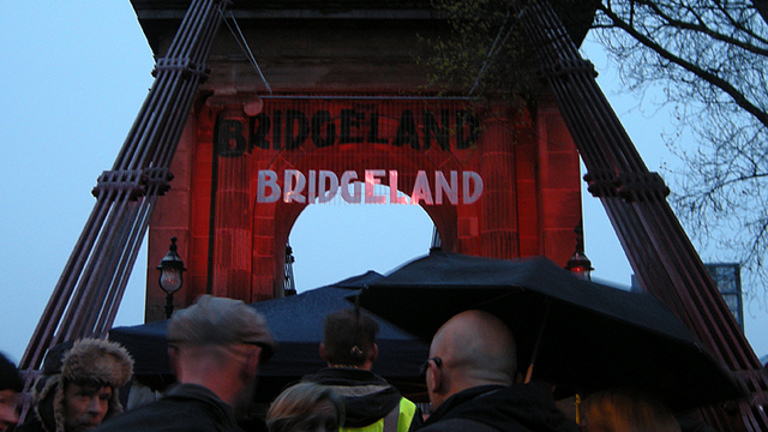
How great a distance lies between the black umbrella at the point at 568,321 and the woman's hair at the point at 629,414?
0.07 m

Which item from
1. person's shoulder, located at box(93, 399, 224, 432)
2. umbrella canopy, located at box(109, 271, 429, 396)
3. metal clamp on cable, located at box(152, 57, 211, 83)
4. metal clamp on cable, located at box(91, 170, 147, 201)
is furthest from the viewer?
metal clamp on cable, located at box(152, 57, 211, 83)

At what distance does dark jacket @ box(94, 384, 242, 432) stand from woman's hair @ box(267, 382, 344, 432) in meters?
0.98

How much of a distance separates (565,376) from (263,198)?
1374cm

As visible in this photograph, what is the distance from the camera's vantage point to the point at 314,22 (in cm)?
1775

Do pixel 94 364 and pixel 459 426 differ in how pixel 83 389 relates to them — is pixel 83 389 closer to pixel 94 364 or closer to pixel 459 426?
pixel 94 364

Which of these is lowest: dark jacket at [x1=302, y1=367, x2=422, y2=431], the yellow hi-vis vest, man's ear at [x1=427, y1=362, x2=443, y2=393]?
the yellow hi-vis vest

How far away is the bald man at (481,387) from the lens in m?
2.33

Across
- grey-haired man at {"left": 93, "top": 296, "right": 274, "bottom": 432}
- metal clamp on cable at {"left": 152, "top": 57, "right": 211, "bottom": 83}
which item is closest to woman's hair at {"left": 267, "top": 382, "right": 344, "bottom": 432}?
grey-haired man at {"left": 93, "top": 296, "right": 274, "bottom": 432}

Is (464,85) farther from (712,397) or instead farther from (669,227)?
(712,397)

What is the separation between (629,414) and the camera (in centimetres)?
307

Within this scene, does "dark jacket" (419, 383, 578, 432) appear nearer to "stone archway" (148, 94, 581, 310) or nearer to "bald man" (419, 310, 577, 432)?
"bald man" (419, 310, 577, 432)

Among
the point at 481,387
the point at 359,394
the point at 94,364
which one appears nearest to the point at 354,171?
the point at 359,394

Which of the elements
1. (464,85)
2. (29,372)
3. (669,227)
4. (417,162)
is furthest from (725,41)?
(417,162)

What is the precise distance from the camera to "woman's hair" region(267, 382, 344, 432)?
3.38 m
